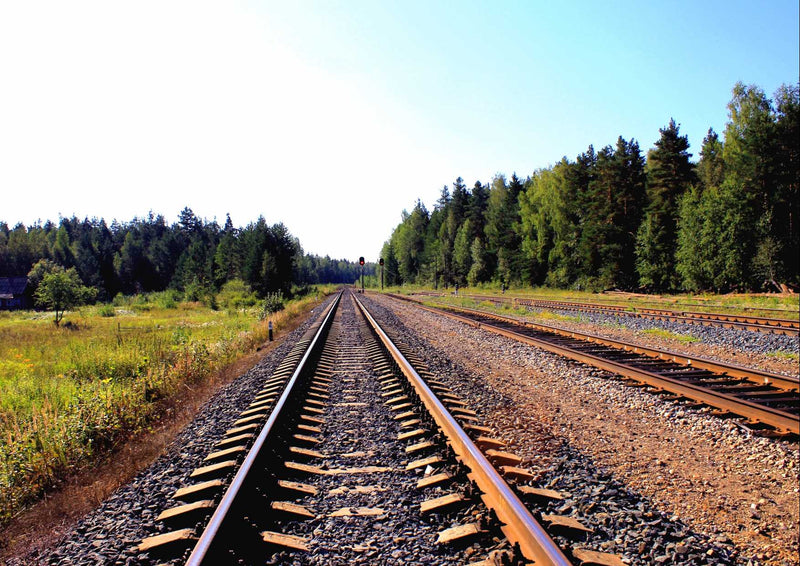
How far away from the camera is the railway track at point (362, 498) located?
2660mm

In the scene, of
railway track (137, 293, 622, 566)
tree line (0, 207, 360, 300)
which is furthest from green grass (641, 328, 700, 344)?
tree line (0, 207, 360, 300)

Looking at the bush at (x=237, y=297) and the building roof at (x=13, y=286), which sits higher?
the building roof at (x=13, y=286)

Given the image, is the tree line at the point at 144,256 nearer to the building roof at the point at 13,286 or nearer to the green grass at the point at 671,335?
the building roof at the point at 13,286

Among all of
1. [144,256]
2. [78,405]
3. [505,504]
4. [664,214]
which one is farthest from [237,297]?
[144,256]

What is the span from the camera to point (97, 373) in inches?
388

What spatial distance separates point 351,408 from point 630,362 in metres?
5.18

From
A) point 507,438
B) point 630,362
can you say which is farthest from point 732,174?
point 507,438

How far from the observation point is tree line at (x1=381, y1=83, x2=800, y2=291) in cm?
3038

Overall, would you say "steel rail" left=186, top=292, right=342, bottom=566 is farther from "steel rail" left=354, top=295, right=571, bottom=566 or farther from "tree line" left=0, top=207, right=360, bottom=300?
"tree line" left=0, top=207, right=360, bottom=300

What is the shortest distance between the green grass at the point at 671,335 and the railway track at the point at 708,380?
3027 mm

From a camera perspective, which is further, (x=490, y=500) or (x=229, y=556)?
(x=490, y=500)

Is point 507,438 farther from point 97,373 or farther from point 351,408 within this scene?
point 97,373

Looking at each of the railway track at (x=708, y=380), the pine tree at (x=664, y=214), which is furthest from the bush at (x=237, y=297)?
the railway track at (x=708, y=380)

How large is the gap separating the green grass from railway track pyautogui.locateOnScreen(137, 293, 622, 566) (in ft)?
30.4
